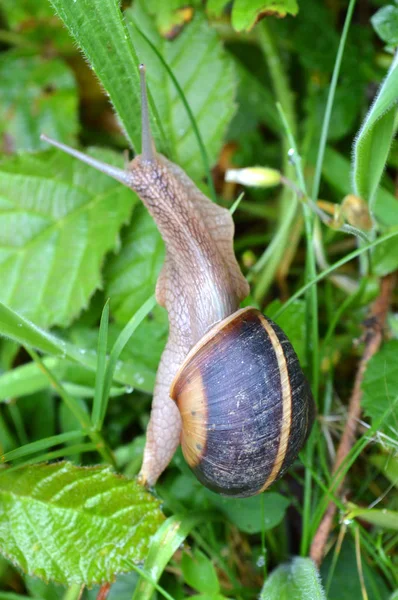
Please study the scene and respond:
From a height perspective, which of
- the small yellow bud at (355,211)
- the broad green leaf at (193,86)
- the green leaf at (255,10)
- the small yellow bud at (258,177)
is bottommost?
the small yellow bud at (355,211)

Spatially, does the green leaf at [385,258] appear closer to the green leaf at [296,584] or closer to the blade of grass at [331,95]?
the blade of grass at [331,95]

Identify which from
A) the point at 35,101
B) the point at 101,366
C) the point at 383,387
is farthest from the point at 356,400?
the point at 35,101

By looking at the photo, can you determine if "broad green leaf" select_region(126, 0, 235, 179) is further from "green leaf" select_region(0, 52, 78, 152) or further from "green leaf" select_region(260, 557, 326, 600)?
"green leaf" select_region(260, 557, 326, 600)

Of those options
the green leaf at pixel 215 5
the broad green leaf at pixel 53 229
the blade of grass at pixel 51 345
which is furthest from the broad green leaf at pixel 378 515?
the green leaf at pixel 215 5

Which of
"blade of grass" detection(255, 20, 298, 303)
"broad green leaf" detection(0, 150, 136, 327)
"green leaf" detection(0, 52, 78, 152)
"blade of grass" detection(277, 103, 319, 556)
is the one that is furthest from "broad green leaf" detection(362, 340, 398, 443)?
"green leaf" detection(0, 52, 78, 152)

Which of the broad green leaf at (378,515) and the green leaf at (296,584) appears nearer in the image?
the green leaf at (296,584)

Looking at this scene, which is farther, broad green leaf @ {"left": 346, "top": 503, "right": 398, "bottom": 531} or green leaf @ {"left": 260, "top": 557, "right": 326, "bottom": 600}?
broad green leaf @ {"left": 346, "top": 503, "right": 398, "bottom": 531}
